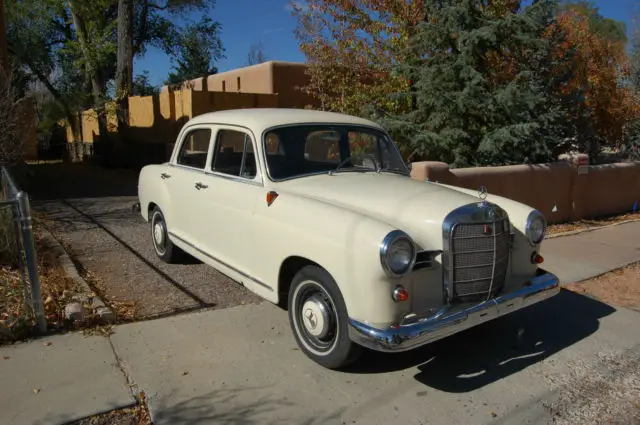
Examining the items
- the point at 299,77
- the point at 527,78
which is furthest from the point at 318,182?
the point at 299,77

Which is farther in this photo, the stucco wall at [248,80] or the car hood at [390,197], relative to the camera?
the stucco wall at [248,80]

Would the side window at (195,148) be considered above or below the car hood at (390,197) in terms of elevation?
above

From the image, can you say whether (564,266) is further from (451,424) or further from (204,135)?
(204,135)

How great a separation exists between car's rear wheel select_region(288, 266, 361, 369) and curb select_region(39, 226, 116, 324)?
1.60m

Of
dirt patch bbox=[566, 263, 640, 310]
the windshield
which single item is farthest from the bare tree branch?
dirt patch bbox=[566, 263, 640, 310]

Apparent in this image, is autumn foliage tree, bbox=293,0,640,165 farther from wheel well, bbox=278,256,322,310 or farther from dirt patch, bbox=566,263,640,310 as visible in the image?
wheel well, bbox=278,256,322,310

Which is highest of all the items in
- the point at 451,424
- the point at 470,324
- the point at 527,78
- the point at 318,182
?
the point at 527,78

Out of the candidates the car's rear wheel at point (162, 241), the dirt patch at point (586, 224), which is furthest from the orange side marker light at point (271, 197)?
the dirt patch at point (586, 224)

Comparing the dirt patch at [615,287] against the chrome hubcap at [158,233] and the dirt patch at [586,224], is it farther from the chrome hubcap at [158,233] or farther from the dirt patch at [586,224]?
the chrome hubcap at [158,233]

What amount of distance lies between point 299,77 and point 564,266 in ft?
36.7

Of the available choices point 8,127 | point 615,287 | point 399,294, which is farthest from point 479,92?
point 8,127

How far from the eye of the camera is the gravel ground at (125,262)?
496cm

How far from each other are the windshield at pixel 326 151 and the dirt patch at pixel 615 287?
2441 mm

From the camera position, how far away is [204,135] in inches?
212
